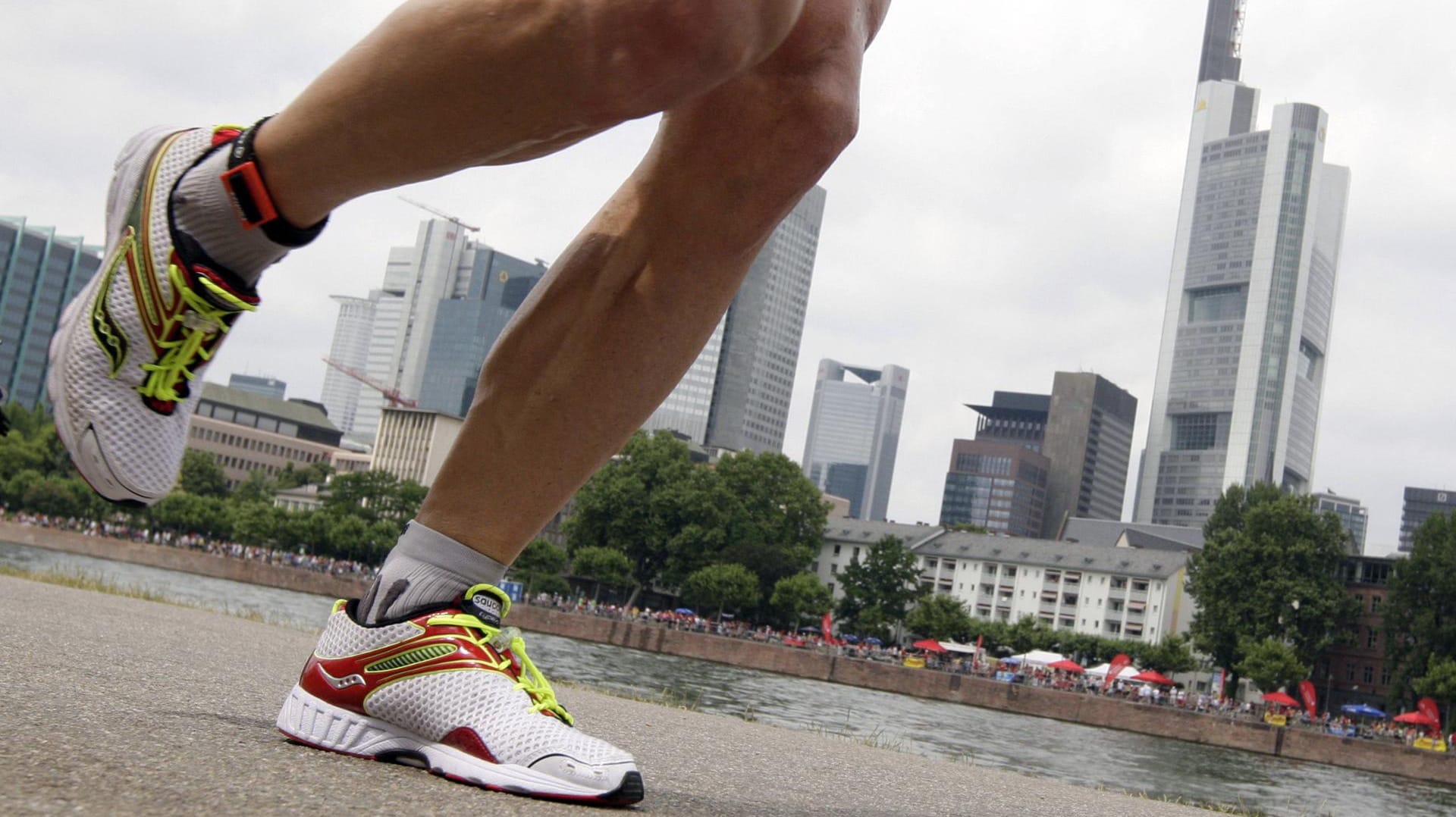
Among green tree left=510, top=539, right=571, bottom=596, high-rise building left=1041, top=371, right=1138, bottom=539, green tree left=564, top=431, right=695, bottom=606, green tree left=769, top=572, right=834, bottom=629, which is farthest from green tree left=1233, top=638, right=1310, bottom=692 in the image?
high-rise building left=1041, top=371, right=1138, bottom=539

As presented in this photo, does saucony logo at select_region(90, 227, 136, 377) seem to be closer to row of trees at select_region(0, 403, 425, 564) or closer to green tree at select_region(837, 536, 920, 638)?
row of trees at select_region(0, 403, 425, 564)

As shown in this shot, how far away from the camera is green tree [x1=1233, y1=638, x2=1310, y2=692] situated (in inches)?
2068

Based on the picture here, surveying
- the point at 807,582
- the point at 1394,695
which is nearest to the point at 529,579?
the point at 807,582

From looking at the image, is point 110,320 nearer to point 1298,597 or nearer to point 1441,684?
point 1441,684

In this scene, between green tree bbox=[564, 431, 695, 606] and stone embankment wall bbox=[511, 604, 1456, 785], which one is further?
green tree bbox=[564, 431, 695, 606]

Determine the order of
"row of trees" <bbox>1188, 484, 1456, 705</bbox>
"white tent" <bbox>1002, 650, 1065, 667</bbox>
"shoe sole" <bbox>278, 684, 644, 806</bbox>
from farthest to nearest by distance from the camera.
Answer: "row of trees" <bbox>1188, 484, 1456, 705</bbox>, "white tent" <bbox>1002, 650, 1065, 667</bbox>, "shoe sole" <bbox>278, 684, 644, 806</bbox>

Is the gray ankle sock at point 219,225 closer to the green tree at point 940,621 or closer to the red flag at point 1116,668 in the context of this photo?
the red flag at point 1116,668

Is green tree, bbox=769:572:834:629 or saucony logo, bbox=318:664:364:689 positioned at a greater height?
saucony logo, bbox=318:664:364:689

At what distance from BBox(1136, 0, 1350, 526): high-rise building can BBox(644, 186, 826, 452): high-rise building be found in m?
43.4

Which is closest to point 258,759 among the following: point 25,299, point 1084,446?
point 25,299

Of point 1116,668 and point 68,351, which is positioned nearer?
point 68,351

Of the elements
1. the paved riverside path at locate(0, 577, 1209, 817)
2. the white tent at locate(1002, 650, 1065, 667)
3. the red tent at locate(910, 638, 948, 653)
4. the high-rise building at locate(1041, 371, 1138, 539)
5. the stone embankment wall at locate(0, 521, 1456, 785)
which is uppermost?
the high-rise building at locate(1041, 371, 1138, 539)

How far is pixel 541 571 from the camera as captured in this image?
6141 centimetres

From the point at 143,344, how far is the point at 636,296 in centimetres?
60
